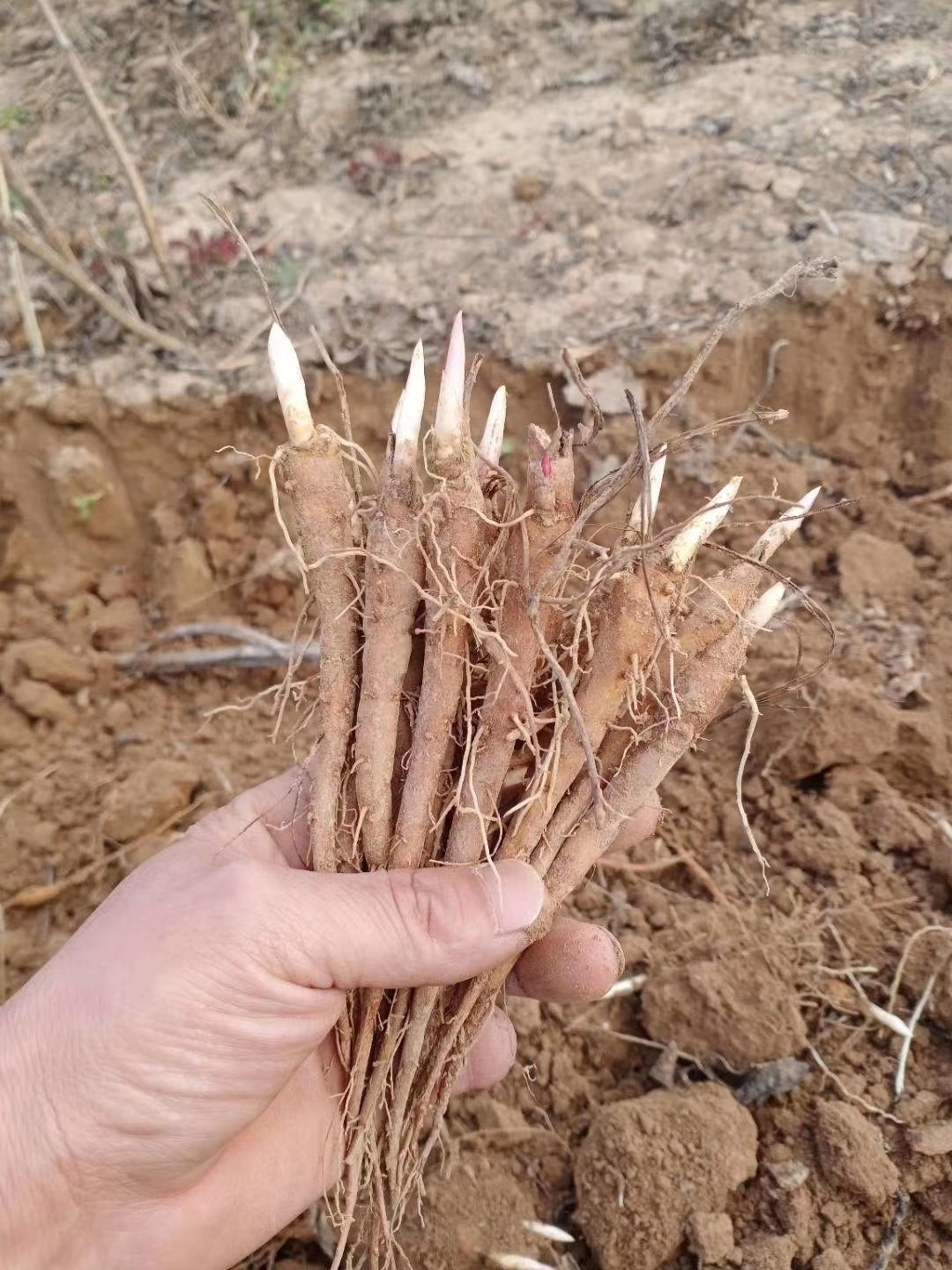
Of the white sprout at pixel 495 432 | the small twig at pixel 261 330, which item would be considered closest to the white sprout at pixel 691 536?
the white sprout at pixel 495 432

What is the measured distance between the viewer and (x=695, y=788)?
2.40 meters

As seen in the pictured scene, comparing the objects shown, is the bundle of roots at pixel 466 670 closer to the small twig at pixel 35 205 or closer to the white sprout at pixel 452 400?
the white sprout at pixel 452 400

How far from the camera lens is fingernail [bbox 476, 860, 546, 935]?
1477 millimetres

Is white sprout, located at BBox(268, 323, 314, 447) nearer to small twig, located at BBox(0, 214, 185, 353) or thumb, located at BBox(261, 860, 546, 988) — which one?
thumb, located at BBox(261, 860, 546, 988)

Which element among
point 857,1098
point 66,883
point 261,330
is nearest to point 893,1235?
point 857,1098

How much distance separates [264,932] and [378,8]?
4907mm

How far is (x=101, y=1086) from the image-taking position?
134cm

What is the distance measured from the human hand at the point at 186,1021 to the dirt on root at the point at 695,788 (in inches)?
13.4

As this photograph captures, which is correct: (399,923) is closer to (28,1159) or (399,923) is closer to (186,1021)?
(186,1021)

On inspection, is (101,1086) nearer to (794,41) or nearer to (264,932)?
(264,932)

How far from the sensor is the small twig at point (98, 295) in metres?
3.05

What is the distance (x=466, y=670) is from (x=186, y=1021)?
2.33 ft

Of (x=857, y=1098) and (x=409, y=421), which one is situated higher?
Answer: (x=409, y=421)

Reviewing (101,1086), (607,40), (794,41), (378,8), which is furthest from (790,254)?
(101,1086)
